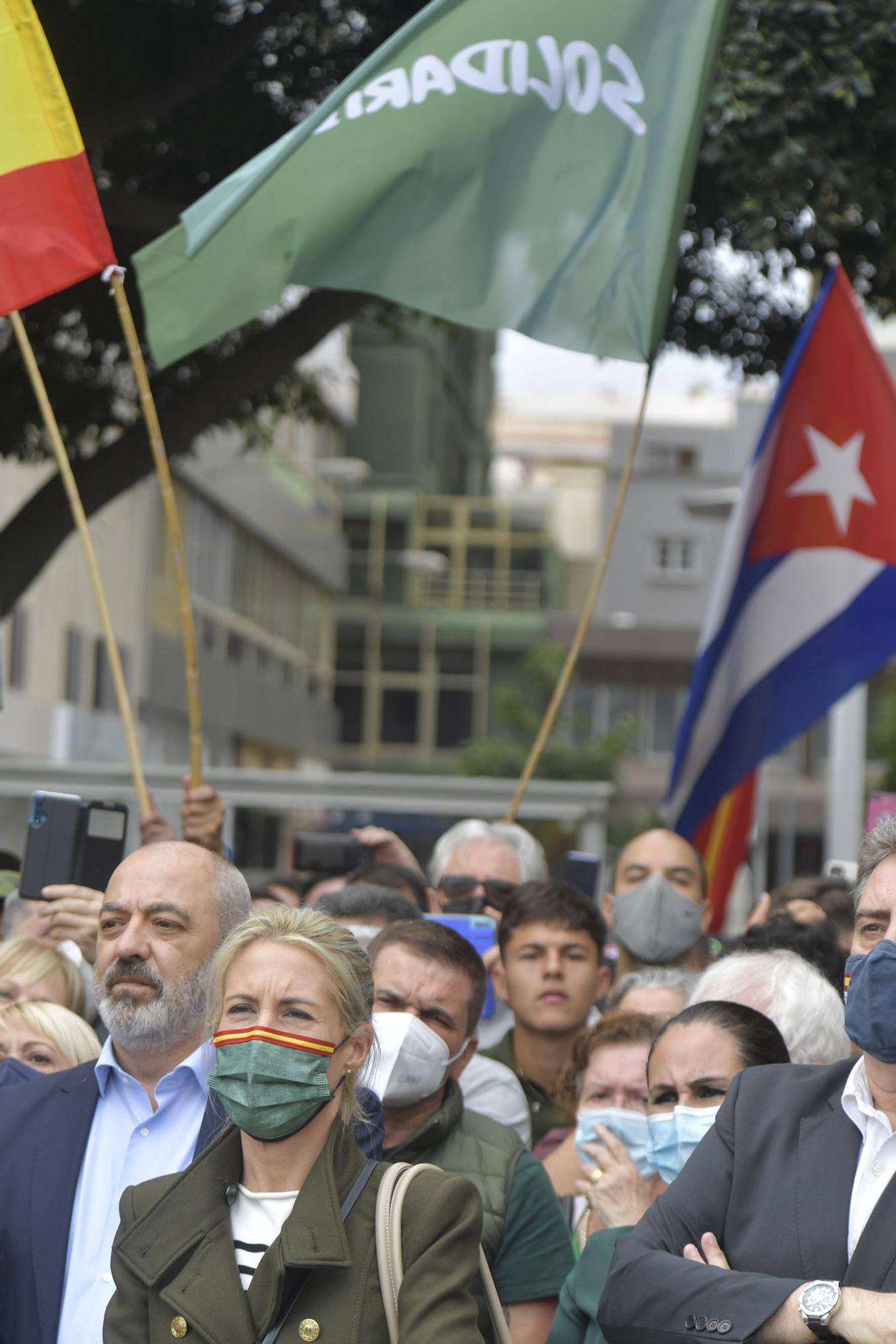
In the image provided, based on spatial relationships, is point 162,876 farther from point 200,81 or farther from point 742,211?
point 200,81

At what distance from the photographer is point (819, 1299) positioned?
3070 millimetres

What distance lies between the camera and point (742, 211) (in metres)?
8.68

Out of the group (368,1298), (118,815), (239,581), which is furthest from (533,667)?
(368,1298)

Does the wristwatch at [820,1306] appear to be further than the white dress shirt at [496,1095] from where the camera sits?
No

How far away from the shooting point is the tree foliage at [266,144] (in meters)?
8.53

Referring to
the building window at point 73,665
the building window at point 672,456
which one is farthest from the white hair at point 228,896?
the building window at point 672,456

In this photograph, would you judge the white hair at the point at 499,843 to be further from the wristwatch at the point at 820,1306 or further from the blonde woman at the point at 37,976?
the wristwatch at the point at 820,1306

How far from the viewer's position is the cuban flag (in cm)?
827

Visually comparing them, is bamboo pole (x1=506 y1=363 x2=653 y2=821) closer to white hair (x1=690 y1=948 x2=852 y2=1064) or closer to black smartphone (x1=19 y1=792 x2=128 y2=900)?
black smartphone (x1=19 y1=792 x2=128 y2=900)

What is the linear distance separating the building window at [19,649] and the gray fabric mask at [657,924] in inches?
730

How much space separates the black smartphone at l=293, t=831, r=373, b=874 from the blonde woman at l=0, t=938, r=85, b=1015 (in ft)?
7.55

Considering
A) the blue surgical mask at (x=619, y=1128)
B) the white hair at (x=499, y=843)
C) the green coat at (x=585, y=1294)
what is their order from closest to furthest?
the green coat at (x=585, y=1294)
the blue surgical mask at (x=619, y=1128)
the white hair at (x=499, y=843)

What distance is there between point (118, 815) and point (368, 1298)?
2746mm

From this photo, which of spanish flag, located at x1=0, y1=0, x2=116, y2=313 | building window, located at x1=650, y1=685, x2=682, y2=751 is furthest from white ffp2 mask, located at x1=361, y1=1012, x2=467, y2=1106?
building window, located at x1=650, y1=685, x2=682, y2=751
